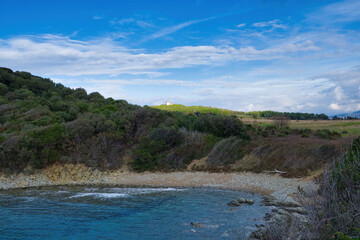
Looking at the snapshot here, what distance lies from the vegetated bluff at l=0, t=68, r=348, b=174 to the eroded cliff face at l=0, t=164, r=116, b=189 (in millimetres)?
707

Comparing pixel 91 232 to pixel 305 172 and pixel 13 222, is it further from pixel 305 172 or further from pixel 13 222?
pixel 305 172

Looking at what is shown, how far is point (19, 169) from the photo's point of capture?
87.5 feet

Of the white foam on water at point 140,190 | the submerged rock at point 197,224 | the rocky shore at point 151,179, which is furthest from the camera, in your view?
the rocky shore at point 151,179

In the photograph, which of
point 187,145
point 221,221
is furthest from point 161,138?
point 221,221

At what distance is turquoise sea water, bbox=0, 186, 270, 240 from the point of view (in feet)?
43.4

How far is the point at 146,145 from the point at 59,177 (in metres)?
8.51

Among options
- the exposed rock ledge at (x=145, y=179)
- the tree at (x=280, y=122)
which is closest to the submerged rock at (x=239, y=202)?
the exposed rock ledge at (x=145, y=179)

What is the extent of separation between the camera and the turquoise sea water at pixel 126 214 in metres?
13.2

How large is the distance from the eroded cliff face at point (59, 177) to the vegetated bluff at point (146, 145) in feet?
2.32

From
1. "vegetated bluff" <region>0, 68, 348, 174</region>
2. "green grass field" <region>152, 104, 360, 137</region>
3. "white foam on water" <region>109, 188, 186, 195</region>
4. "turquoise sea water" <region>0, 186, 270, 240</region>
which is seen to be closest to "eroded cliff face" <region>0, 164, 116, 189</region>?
"vegetated bluff" <region>0, 68, 348, 174</region>

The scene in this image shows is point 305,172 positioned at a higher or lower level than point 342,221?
lower

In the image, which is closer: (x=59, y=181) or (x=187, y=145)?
(x=59, y=181)

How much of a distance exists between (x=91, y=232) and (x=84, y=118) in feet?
69.1

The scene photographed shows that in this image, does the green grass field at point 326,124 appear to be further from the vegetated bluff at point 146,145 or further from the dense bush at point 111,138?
the dense bush at point 111,138
